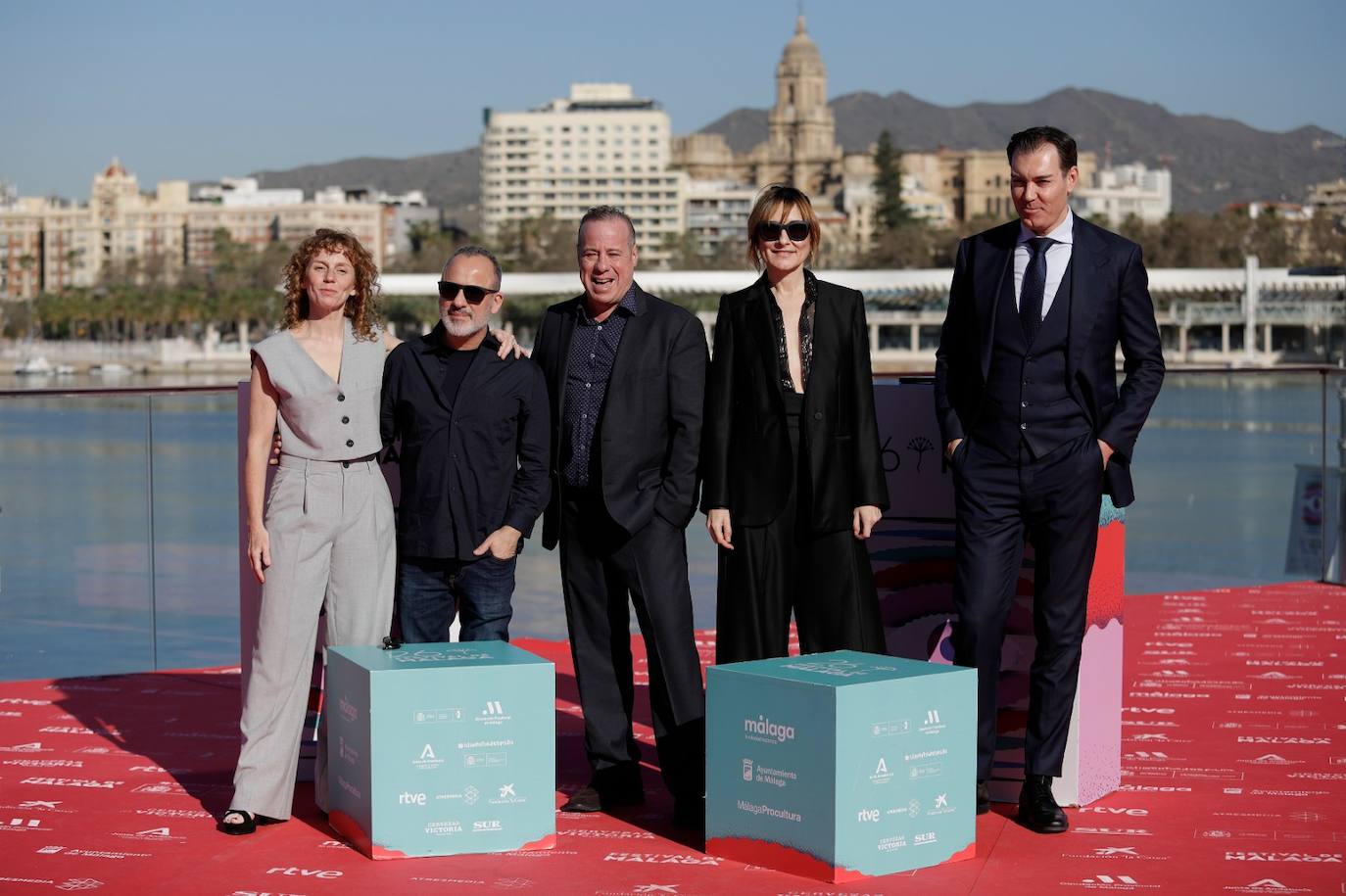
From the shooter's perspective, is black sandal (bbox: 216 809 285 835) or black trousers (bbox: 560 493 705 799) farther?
black trousers (bbox: 560 493 705 799)

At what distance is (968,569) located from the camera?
3.65 metres

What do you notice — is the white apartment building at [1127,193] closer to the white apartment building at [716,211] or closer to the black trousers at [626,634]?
the white apartment building at [716,211]

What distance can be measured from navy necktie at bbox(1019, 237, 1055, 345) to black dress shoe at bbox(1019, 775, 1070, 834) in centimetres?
91

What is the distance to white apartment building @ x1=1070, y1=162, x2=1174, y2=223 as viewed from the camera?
148m

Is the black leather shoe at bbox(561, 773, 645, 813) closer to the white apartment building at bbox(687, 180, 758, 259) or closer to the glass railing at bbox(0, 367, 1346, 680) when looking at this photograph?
the glass railing at bbox(0, 367, 1346, 680)

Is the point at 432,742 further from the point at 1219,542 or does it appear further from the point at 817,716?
the point at 1219,542

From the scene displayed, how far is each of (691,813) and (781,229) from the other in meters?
1.21

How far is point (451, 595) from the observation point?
3840mm

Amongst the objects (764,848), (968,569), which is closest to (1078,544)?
(968,569)

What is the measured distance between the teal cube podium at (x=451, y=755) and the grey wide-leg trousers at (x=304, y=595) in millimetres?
270

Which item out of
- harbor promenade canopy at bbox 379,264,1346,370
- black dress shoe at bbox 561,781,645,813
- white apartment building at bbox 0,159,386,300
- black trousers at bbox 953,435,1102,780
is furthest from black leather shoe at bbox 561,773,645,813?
white apartment building at bbox 0,159,386,300

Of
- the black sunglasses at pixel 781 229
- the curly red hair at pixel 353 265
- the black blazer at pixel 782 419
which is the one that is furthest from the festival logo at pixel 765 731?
the curly red hair at pixel 353 265

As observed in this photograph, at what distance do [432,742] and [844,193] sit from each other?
463 ft

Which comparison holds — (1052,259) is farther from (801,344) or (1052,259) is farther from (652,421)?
(652,421)
